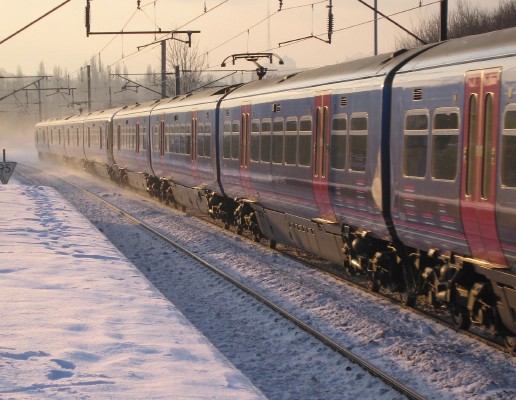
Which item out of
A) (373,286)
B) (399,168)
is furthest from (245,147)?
(399,168)

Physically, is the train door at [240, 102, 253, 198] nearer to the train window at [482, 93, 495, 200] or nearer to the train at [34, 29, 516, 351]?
the train at [34, 29, 516, 351]

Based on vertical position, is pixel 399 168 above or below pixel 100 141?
below

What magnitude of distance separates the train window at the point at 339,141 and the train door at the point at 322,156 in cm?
18

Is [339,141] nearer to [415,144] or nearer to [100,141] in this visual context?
[415,144]

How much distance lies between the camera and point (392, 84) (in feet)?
30.1

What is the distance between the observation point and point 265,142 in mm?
13875

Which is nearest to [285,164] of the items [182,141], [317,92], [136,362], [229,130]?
[317,92]

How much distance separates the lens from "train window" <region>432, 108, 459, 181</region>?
25.3 ft

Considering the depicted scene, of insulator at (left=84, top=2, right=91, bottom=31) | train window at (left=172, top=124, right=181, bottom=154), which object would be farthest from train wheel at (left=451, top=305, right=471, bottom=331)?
insulator at (left=84, top=2, right=91, bottom=31)

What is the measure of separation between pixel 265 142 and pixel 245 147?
130 cm

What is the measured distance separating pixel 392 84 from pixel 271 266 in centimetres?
506

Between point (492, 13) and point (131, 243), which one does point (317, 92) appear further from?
point (492, 13)

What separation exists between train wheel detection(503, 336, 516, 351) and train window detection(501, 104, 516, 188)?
5.78 feet

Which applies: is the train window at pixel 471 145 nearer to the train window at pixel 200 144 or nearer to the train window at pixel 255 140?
the train window at pixel 255 140
